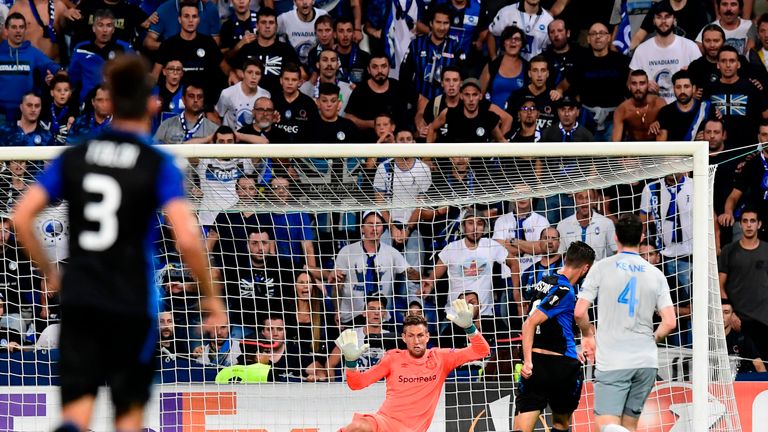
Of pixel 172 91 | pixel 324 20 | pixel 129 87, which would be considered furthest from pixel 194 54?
pixel 129 87

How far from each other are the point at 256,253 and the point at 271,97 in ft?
7.44

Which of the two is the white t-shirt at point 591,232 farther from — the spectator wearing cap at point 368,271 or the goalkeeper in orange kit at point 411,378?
the goalkeeper in orange kit at point 411,378

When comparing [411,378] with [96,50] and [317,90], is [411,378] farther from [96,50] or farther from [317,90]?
[96,50]

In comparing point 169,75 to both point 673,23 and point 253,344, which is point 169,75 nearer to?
point 253,344

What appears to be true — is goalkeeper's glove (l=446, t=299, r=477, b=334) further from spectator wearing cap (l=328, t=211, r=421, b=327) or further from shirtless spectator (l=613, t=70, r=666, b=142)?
shirtless spectator (l=613, t=70, r=666, b=142)

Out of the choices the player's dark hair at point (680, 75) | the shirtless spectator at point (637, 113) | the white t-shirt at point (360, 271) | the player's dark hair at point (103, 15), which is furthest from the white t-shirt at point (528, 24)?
the player's dark hair at point (103, 15)

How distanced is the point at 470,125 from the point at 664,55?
6.75 ft

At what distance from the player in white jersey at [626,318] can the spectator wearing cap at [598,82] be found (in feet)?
16.4

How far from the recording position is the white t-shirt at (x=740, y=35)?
41.2ft

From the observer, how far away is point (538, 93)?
485 inches

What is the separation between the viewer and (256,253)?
1067cm

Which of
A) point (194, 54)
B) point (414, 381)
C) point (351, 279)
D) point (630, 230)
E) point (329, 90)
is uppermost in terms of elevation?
point (194, 54)

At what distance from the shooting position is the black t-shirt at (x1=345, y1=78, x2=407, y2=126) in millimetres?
12406

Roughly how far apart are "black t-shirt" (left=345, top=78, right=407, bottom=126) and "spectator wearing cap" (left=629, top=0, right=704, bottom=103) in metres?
2.31
